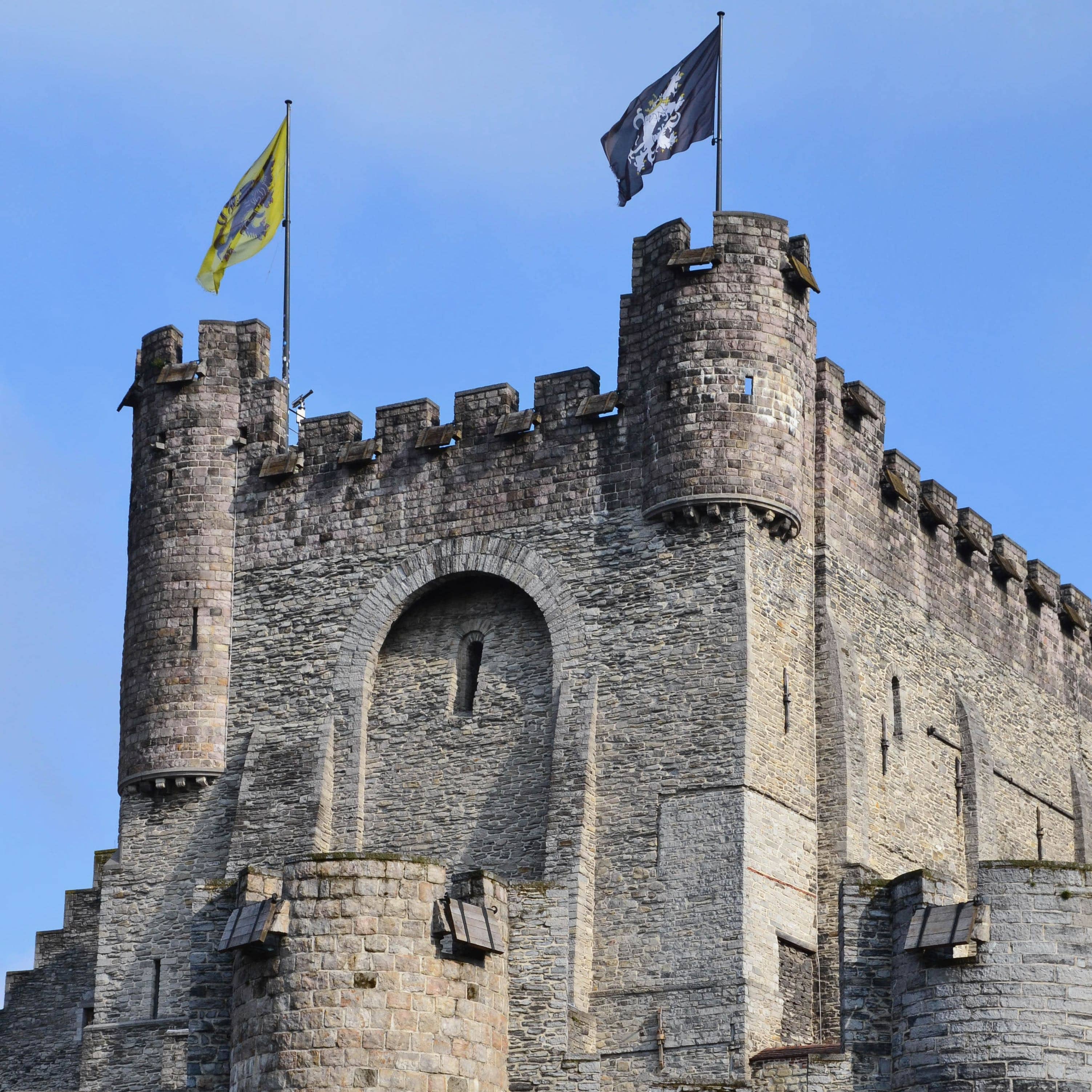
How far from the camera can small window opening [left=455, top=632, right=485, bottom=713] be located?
45.7 meters

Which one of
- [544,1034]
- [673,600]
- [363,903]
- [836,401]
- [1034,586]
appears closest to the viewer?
[363,903]

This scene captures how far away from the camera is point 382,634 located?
4609 cm

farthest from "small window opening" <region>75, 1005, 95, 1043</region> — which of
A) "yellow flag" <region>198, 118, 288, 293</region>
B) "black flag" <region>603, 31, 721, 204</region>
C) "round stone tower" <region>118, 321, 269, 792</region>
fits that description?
"black flag" <region>603, 31, 721, 204</region>

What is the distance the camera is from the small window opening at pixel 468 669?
45688mm

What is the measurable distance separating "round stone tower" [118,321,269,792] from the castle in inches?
2.3

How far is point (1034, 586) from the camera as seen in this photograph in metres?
52.5

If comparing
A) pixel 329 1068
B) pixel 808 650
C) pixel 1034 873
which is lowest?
pixel 329 1068

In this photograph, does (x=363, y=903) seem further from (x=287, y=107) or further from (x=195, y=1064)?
(x=287, y=107)

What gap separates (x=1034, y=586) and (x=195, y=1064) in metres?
24.0

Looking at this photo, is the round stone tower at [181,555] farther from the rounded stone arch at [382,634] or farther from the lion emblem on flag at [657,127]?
the lion emblem on flag at [657,127]

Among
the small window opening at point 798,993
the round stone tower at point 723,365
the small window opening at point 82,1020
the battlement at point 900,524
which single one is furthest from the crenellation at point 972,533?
the small window opening at point 82,1020

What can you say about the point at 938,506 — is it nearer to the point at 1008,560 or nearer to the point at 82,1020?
the point at 1008,560

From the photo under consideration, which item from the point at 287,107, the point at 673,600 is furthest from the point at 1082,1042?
the point at 287,107

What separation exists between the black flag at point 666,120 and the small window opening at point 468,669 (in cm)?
781
